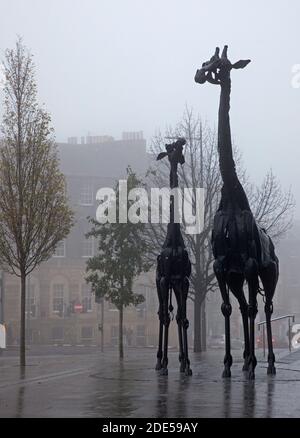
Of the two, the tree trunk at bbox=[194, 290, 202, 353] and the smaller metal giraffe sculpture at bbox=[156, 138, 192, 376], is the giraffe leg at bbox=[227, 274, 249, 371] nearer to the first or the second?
the smaller metal giraffe sculpture at bbox=[156, 138, 192, 376]

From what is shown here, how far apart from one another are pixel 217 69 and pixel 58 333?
54.5 m

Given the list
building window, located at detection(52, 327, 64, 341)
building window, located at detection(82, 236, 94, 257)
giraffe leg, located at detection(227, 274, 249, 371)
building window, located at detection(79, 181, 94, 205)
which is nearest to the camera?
giraffe leg, located at detection(227, 274, 249, 371)

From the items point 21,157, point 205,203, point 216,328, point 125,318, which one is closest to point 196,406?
point 21,157

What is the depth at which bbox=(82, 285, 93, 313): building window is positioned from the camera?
6982 centimetres

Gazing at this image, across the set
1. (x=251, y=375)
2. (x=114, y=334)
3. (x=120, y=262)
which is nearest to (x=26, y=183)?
(x=120, y=262)

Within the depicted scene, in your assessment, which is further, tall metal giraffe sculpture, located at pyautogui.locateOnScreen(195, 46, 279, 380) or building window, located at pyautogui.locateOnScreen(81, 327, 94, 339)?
building window, located at pyautogui.locateOnScreen(81, 327, 94, 339)

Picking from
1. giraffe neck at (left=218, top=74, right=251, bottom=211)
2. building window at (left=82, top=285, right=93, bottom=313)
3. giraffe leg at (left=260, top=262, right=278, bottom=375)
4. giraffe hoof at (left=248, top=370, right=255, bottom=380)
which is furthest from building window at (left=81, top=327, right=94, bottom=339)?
giraffe hoof at (left=248, top=370, right=255, bottom=380)

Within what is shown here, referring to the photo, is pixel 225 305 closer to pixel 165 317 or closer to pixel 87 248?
pixel 165 317

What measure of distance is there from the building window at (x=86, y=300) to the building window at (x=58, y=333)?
2.53 meters

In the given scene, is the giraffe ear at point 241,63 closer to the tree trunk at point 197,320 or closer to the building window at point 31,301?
the tree trunk at point 197,320

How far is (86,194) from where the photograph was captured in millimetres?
71125

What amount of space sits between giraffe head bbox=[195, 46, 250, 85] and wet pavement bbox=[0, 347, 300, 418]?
240 inches

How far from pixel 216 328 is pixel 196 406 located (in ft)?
223

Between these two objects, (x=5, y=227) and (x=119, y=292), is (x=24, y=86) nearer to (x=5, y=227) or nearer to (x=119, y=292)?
(x=5, y=227)
